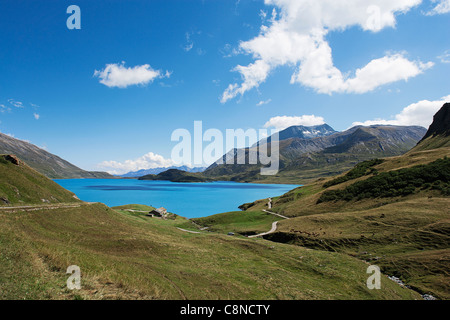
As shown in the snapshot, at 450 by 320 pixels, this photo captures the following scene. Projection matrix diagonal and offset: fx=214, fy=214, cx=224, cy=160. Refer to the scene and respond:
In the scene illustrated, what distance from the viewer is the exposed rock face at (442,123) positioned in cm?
15830

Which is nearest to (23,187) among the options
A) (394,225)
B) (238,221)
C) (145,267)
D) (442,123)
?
(145,267)

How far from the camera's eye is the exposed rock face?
158 metres

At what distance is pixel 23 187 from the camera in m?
50.5

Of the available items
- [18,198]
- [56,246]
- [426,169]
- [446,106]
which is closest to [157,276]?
[56,246]

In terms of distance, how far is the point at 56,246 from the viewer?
20391 mm

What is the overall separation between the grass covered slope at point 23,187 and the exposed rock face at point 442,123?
222 metres

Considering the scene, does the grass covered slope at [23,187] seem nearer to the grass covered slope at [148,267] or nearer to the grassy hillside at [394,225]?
the grass covered slope at [148,267]

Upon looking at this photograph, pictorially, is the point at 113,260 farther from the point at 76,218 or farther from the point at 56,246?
the point at 76,218

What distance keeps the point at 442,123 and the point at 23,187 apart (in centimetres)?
24828

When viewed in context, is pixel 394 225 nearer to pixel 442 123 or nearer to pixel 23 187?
pixel 23 187

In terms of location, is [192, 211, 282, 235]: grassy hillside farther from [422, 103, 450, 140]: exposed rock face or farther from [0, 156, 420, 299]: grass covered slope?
[422, 103, 450, 140]: exposed rock face
